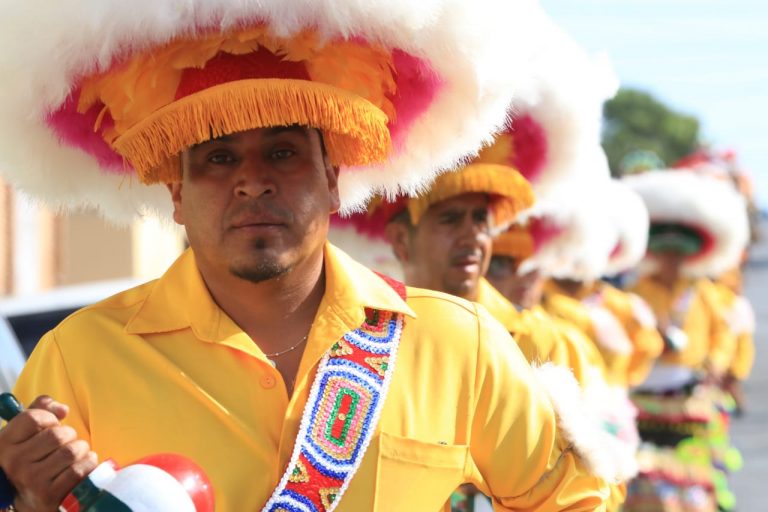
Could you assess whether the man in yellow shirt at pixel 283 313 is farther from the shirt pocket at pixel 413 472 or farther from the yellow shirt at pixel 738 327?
the yellow shirt at pixel 738 327

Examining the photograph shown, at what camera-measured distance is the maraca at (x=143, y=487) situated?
2477 mm

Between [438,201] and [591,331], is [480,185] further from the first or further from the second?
[591,331]

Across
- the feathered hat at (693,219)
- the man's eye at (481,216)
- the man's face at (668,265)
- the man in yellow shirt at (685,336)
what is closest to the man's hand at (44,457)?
the man's eye at (481,216)

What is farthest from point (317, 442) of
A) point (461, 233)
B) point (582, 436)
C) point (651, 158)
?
point (651, 158)

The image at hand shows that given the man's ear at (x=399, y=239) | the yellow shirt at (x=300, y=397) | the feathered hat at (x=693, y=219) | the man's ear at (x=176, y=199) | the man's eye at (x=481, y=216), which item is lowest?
the yellow shirt at (x=300, y=397)

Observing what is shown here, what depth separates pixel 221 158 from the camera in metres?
3.14

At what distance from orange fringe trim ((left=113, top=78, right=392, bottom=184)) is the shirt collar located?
254mm

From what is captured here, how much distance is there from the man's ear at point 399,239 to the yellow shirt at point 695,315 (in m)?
4.89

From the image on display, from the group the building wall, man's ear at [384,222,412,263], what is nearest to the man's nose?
man's ear at [384,222,412,263]

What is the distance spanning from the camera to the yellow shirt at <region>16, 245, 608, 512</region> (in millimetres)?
2953

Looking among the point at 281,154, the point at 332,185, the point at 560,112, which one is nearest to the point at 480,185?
the point at 560,112

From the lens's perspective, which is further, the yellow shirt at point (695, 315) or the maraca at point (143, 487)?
the yellow shirt at point (695, 315)

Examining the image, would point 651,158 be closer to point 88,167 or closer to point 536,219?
point 536,219

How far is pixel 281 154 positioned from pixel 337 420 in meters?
0.61
